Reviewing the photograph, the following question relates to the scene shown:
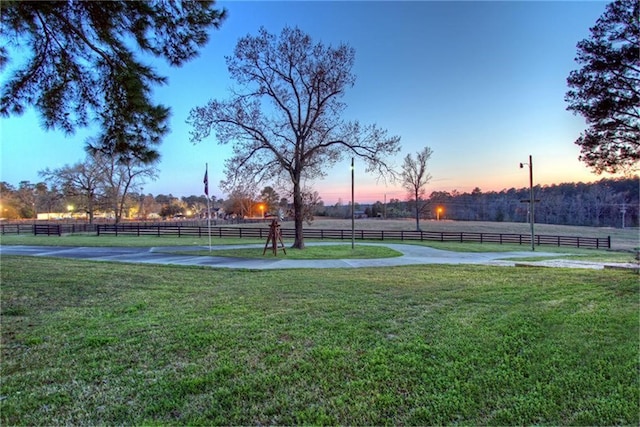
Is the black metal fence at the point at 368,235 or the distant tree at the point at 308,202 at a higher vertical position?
the distant tree at the point at 308,202

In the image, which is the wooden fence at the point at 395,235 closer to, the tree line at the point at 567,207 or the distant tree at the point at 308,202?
the distant tree at the point at 308,202

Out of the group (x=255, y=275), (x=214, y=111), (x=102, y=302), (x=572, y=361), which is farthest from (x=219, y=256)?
(x=572, y=361)

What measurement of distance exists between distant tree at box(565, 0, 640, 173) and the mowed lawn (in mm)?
3119

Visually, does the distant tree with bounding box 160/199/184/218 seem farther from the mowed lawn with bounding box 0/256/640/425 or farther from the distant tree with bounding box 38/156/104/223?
the mowed lawn with bounding box 0/256/640/425

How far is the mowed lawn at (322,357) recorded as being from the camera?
7.80ft

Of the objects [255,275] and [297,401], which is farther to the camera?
[255,275]

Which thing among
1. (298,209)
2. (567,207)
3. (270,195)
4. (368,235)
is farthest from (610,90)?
(567,207)

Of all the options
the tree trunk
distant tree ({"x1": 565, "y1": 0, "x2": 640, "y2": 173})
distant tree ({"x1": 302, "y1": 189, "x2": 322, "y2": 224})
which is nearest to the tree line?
distant tree ({"x1": 302, "y1": 189, "x2": 322, "y2": 224})

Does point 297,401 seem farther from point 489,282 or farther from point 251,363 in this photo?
point 489,282

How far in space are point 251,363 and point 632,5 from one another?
9506mm

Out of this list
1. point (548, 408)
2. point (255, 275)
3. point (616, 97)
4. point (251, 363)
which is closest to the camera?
point (548, 408)

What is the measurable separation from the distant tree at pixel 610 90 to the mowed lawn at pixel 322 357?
3.12 metres

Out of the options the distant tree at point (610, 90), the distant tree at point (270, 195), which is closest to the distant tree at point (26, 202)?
the distant tree at point (270, 195)

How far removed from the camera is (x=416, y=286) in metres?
7.35
